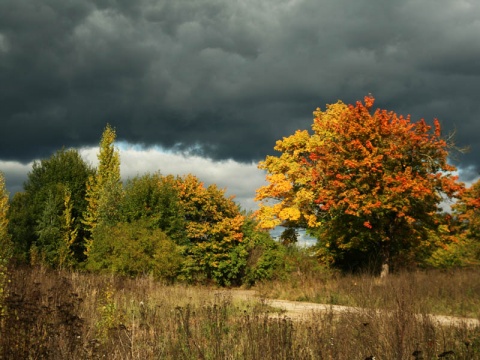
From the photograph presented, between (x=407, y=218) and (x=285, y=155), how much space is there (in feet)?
38.1

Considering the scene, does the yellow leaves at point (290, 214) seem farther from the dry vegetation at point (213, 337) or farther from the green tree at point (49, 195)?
the dry vegetation at point (213, 337)

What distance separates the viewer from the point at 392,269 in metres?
26.8

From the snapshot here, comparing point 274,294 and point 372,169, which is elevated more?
point 372,169

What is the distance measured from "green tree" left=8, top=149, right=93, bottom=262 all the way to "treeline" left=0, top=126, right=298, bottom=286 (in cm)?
8

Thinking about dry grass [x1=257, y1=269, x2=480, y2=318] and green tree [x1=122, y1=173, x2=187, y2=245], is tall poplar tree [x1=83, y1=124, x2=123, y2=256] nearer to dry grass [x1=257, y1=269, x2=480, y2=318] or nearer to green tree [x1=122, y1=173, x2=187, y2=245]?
green tree [x1=122, y1=173, x2=187, y2=245]

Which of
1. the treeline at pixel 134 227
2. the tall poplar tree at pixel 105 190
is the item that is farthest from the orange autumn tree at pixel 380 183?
the tall poplar tree at pixel 105 190

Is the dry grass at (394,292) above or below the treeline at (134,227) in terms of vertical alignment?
below

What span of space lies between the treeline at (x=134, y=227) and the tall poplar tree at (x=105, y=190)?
0.23 feet

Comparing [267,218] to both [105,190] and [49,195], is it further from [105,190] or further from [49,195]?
[49,195]

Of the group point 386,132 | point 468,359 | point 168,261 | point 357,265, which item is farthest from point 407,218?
point 468,359

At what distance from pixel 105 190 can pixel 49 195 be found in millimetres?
6837

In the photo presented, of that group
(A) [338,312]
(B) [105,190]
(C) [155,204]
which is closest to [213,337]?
(A) [338,312]

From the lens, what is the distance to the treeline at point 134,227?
→ 23.0 meters

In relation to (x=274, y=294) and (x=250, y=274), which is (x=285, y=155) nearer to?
(x=250, y=274)
